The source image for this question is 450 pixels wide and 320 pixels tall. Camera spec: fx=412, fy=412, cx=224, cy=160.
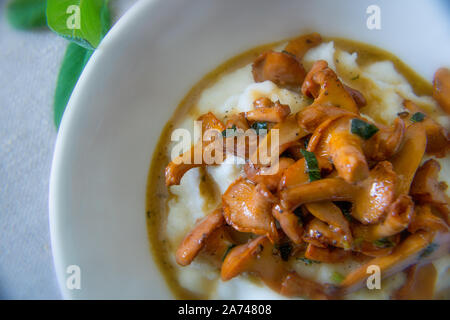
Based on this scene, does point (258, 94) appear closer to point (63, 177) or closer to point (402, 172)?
point (402, 172)

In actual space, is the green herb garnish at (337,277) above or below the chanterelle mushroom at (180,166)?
below

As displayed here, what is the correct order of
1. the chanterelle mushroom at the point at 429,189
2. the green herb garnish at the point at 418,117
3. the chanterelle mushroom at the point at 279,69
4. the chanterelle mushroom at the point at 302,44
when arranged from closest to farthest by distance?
the chanterelle mushroom at the point at 429,189
the green herb garnish at the point at 418,117
the chanterelle mushroom at the point at 279,69
the chanterelle mushroom at the point at 302,44

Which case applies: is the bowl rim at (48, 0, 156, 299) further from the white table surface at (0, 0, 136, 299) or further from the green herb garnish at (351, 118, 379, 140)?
the green herb garnish at (351, 118, 379, 140)

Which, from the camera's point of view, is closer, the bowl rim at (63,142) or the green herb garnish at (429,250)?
the green herb garnish at (429,250)

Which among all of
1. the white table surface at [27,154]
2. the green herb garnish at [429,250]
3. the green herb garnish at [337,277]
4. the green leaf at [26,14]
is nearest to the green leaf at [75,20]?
the white table surface at [27,154]

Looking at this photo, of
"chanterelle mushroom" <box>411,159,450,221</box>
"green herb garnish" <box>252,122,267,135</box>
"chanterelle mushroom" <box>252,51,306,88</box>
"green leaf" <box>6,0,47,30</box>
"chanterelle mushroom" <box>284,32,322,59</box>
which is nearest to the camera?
"chanterelle mushroom" <box>411,159,450,221</box>

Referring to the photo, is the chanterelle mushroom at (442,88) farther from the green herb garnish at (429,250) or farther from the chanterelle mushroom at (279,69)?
the green herb garnish at (429,250)

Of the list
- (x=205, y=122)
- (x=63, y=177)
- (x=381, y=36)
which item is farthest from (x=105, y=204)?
(x=381, y=36)

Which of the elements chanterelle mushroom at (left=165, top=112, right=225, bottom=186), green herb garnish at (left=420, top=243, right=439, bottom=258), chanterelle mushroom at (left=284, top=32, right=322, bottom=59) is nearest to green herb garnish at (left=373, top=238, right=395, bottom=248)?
green herb garnish at (left=420, top=243, right=439, bottom=258)

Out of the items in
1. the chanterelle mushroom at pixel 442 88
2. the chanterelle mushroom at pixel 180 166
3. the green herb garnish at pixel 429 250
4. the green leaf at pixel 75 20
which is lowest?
the green herb garnish at pixel 429 250
